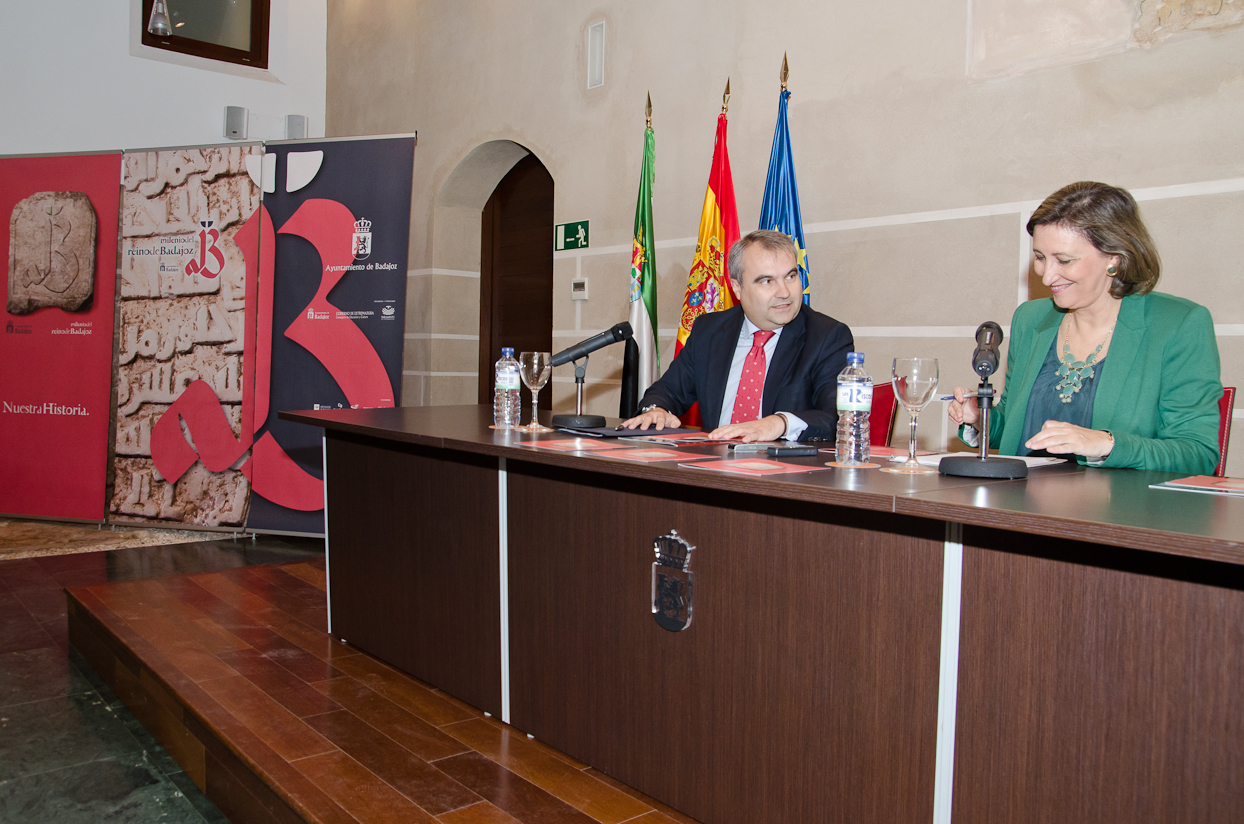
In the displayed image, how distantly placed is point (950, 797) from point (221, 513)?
4290 millimetres

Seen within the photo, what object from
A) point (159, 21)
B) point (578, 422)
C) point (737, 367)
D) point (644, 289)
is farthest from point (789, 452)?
point (159, 21)

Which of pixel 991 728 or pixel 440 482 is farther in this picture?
pixel 440 482

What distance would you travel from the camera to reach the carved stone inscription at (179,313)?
471 centimetres

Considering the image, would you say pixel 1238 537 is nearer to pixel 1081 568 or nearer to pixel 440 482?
pixel 1081 568

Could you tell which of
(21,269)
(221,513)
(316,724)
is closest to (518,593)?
(316,724)

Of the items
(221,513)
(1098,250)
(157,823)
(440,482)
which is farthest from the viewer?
(221,513)

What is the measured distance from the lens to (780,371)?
265cm

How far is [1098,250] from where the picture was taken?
6.25 feet

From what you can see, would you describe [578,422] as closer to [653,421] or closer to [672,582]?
[653,421]

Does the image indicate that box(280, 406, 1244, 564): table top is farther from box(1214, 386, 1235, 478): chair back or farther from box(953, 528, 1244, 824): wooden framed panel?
box(1214, 386, 1235, 478): chair back

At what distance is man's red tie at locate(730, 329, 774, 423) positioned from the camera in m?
2.71

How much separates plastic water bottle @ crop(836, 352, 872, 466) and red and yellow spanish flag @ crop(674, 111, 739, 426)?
176cm

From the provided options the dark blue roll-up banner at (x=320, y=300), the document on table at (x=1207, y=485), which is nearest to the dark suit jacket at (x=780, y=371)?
the document on table at (x=1207, y=485)

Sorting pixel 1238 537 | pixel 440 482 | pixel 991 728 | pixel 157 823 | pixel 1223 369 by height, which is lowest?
pixel 157 823
